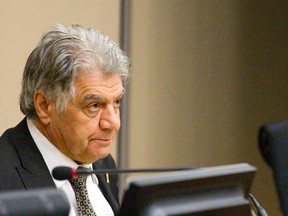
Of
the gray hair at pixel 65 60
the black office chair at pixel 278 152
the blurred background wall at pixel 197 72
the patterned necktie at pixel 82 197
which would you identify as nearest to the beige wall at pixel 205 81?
the blurred background wall at pixel 197 72

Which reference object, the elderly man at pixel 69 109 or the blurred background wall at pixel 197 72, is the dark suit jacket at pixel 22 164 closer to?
the elderly man at pixel 69 109

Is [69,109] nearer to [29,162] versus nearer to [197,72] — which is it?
[29,162]

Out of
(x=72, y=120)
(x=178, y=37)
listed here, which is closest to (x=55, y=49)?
(x=72, y=120)

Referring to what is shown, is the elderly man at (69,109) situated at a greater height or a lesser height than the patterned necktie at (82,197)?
greater

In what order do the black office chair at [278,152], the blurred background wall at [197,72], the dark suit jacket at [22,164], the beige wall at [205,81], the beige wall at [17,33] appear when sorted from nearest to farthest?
the black office chair at [278,152], the dark suit jacket at [22,164], the beige wall at [17,33], the blurred background wall at [197,72], the beige wall at [205,81]

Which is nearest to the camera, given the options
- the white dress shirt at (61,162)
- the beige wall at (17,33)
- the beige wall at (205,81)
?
the white dress shirt at (61,162)

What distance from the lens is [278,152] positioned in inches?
75.9

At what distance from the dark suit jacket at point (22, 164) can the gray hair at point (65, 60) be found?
5.2 inches

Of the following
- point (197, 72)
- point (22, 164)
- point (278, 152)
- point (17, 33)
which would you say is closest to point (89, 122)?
point (22, 164)

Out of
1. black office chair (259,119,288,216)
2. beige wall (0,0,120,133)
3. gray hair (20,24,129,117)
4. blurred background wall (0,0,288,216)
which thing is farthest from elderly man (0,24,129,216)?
blurred background wall (0,0,288,216)

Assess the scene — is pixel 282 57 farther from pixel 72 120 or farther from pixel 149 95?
pixel 72 120

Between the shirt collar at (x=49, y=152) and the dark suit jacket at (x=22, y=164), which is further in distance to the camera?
the shirt collar at (x=49, y=152)

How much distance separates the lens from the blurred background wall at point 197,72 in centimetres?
498

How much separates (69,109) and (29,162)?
0.22 meters
